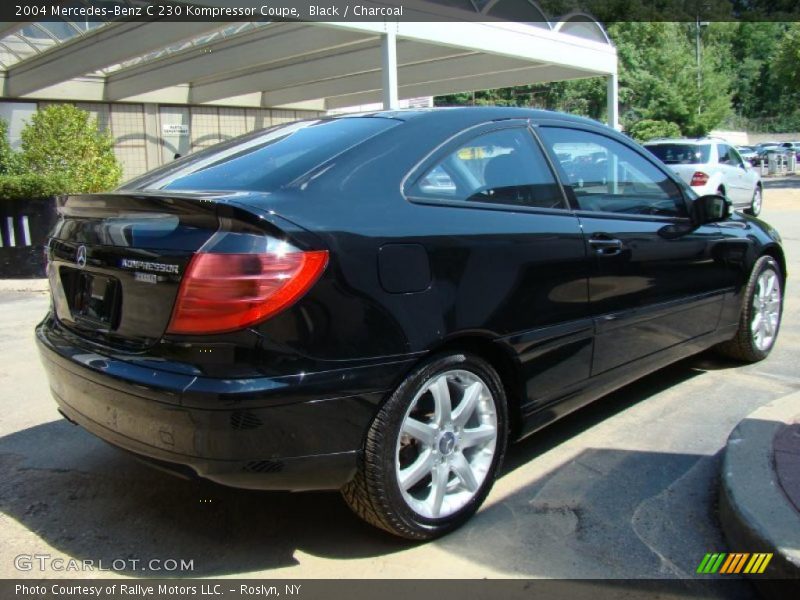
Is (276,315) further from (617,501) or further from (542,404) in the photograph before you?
(617,501)

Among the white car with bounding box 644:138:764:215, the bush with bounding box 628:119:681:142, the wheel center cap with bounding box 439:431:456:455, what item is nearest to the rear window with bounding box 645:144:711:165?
the white car with bounding box 644:138:764:215

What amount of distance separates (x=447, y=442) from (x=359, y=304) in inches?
29.0

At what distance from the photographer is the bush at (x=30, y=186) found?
30.7 ft

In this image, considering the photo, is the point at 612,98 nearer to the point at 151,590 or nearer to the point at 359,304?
the point at 359,304

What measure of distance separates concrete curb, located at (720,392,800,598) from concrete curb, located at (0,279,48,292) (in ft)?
26.5

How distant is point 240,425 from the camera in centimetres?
235

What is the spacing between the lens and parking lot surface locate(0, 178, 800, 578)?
8.92 feet

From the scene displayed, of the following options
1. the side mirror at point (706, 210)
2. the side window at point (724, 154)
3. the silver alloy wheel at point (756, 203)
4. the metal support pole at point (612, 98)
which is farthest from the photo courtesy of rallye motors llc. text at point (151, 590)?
the silver alloy wheel at point (756, 203)

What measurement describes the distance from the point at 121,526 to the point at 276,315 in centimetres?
132

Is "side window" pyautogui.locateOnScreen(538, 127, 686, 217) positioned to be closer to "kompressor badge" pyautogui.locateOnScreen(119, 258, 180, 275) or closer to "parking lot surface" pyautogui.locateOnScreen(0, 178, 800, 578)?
"parking lot surface" pyautogui.locateOnScreen(0, 178, 800, 578)

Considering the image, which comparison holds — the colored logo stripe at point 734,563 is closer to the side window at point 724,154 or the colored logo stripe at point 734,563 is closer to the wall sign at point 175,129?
the side window at point 724,154

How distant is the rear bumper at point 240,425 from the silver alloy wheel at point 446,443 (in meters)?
0.27

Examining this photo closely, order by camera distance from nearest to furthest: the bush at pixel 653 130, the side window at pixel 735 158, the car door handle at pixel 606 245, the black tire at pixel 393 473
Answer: the black tire at pixel 393 473 → the car door handle at pixel 606 245 → the side window at pixel 735 158 → the bush at pixel 653 130

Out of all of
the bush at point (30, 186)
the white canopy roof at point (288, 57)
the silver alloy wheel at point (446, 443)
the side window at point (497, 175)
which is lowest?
the silver alloy wheel at point (446, 443)
